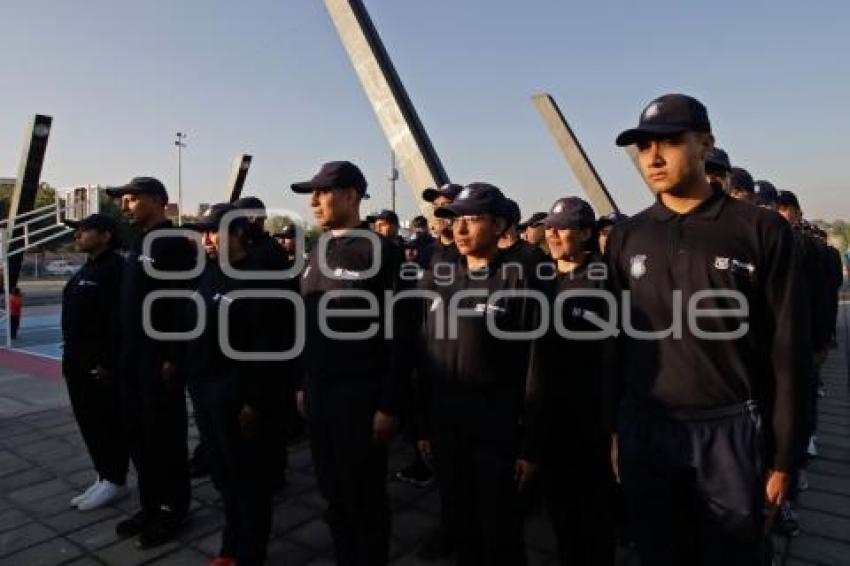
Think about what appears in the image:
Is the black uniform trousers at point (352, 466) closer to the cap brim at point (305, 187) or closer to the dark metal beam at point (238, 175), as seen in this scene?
the cap brim at point (305, 187)

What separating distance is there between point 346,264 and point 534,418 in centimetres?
119

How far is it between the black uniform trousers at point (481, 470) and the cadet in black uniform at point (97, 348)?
2.66 metres

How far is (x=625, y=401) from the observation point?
84.7 inches

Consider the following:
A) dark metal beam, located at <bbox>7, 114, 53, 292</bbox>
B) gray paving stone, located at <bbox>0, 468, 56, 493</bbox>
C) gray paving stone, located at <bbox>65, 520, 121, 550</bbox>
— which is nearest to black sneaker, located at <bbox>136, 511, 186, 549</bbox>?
gray paving stone, located at <bbox>65, 520, 121, 550</bbox>

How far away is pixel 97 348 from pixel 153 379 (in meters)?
0.77

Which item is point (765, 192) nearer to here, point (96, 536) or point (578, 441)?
point (578, 441)

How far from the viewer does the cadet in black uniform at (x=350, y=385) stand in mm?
2758

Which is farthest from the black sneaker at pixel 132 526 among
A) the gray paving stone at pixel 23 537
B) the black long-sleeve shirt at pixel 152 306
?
the black long-sleeve shirt at pixel 152 306

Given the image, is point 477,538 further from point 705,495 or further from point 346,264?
point 346,264

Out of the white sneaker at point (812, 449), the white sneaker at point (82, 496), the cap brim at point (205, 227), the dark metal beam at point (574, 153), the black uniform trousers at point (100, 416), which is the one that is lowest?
the white sneaker at point (82, 496)

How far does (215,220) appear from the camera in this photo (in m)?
3.26

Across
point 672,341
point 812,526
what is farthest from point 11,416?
point 812,526

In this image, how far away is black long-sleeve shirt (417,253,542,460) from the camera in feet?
8.45

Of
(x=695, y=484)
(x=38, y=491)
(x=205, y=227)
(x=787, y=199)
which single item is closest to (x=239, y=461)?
(x=205, y=227)
